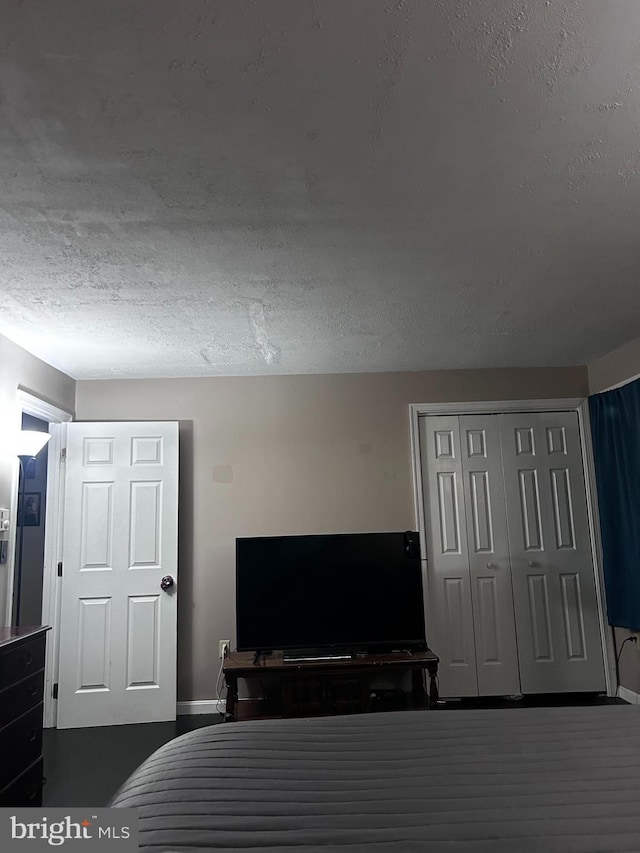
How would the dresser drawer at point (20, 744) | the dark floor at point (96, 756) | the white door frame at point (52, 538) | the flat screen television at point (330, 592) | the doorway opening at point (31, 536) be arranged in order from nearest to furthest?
the dresser drawer at point (20, 744)
the dark floor at point (96, 756)
the flat screen television at point (330, 592)
the white door frame at point (52, 538)
the doorway opening at point (31, 536)

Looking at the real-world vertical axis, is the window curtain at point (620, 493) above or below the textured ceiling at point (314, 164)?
below

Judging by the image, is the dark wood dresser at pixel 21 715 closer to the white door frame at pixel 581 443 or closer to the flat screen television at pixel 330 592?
the flat screen television at pixel 330 592

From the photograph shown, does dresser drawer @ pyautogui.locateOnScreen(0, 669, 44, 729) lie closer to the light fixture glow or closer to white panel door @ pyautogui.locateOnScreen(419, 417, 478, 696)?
the light fixture glow

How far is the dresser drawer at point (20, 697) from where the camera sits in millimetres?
2570

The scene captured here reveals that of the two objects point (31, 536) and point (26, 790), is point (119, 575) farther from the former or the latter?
point (26, 790)

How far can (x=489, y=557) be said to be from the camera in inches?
181

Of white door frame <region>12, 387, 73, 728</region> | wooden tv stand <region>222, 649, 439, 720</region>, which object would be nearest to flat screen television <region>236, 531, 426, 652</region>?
wooden tv stand <region>222, 649, 439, 720</region>

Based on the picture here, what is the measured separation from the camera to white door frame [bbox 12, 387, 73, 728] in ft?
13.7

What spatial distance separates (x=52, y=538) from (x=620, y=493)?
162 inches

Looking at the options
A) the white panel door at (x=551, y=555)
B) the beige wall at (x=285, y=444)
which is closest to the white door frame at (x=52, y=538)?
the beige wall at (x=285, y=444)

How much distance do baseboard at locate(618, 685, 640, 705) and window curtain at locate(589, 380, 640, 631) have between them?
18.2 inches

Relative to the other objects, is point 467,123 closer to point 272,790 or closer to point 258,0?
point 258,0

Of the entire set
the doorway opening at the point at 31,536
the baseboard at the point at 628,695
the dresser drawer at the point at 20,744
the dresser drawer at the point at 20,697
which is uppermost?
the doorway opening at the point at 31,536

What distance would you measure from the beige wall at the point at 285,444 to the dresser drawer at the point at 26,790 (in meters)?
1.69
